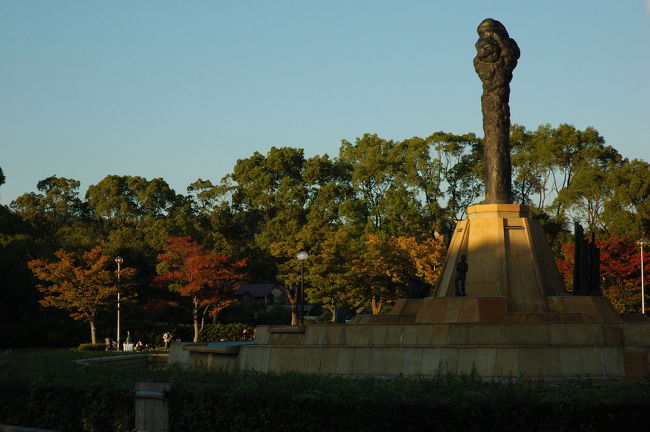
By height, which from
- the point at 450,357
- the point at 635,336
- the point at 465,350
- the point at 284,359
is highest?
the point at 635,336

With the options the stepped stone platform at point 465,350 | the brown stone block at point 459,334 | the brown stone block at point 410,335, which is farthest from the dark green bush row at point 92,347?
the brown stone block at point 459,334

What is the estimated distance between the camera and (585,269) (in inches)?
998

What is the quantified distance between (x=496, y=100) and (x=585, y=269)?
5733 mm

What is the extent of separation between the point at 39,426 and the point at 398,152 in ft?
141

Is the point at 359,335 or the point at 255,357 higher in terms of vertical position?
the point at 359,335

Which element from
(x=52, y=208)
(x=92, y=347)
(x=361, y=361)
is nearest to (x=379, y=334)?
(x=361, y=361)

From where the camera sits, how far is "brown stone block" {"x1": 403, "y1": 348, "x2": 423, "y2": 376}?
2014 cm

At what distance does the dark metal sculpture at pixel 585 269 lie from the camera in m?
25.1

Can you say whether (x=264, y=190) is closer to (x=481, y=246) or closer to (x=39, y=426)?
(x=481, y=246)

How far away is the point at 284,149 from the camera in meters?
61.1

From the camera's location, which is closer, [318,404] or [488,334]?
[318,404]

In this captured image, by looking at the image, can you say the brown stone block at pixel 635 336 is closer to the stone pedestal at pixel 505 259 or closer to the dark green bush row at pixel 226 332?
the stone pedestal at pixel 505 259

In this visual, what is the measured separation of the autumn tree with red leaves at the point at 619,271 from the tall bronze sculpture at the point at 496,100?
730 inches

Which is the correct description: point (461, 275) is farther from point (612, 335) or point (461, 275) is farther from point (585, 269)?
point (612, 335)
